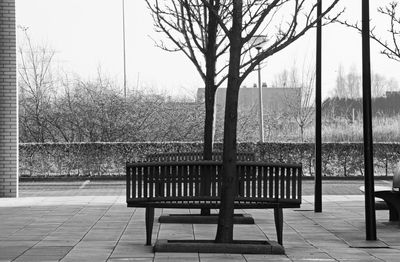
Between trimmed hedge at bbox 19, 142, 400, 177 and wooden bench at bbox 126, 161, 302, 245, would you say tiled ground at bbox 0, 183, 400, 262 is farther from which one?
trimmed hedge at bbox 19, 142, 400, 177

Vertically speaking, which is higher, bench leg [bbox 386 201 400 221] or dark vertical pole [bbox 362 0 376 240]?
dark vertical pole [bbox 362 0 376 240]

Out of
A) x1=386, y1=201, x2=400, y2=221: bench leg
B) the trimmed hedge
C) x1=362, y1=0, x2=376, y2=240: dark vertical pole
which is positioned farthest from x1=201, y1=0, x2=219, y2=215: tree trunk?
the trimmed hedge

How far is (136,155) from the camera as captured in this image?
29.7m

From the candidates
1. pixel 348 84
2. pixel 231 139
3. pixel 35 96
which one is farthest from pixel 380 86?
pixel 231 139

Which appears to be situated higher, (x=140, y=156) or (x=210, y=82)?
(x=210, y=82)

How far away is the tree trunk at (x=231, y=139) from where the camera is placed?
31.3 ft

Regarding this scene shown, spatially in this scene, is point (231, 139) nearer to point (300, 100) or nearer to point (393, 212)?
point (393, 212)

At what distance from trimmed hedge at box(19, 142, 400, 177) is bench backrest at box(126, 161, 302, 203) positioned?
18090mm

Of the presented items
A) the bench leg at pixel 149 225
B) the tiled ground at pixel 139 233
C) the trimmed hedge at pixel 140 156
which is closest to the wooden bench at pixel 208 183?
the bench leg at pixel 149 225

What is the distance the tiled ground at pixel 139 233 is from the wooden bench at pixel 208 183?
1.51 feet

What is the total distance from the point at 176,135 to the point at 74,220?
20011 mm

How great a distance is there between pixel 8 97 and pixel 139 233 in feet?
26.8

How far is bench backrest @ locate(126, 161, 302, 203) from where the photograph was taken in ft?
33.8

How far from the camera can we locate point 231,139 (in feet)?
Answer: 31.5
